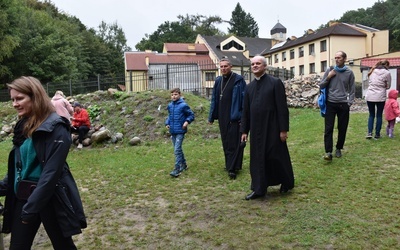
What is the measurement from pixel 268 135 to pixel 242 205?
104cm

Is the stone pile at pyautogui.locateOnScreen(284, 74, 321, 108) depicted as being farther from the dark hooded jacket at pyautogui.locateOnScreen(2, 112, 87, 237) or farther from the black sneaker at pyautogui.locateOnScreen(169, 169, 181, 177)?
the dark hooded jacket at pyautogui.locateOnScreen(2, 112, 87, 237)

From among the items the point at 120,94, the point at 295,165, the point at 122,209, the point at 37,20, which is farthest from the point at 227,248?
the point at 37,20

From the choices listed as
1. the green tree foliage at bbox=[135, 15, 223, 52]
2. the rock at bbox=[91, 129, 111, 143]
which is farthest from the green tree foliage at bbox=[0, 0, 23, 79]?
the green tree foliage at bbox=[135, 15, 223, 52]

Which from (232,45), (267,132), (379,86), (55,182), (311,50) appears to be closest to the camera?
(55,182)

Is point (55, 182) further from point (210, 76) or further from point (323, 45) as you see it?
point (323, 45)

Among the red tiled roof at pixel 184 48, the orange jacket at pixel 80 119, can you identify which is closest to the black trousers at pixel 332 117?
the orange jacket at pixel 80 119

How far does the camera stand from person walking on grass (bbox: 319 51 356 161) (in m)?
6.43

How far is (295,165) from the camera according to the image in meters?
6.84

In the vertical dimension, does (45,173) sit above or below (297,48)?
below

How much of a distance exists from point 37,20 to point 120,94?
91.5 feet

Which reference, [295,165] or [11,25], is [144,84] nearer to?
[295,165]

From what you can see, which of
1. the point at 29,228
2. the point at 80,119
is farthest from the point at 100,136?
the point at 29,228

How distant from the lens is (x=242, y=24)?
99500 mm

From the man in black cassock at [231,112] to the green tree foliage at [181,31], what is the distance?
233ft
